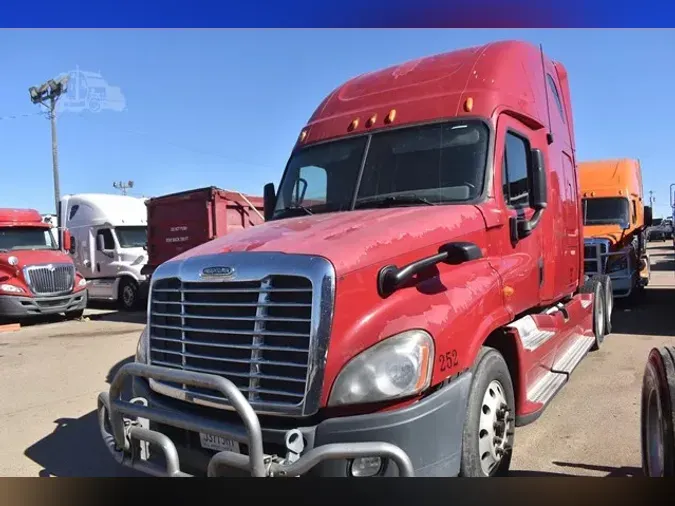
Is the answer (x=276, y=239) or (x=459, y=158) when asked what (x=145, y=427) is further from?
(x=459, y=158)

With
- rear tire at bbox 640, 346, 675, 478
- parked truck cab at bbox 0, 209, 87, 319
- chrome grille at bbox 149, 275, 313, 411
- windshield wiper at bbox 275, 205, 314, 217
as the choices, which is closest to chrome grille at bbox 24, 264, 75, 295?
parked truck cab at bbox 0, 209, 87, 319

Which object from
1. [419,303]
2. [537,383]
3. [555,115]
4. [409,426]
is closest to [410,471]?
[409,426]

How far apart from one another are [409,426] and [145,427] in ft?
5.05

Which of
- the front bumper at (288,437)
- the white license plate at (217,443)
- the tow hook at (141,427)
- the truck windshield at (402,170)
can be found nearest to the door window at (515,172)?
the truck windshield at (402,170)

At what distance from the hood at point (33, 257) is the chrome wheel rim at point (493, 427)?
12.3m

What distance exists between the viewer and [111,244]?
15.2 metres

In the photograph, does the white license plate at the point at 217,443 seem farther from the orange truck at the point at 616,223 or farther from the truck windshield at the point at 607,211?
the truck windshield at the point at 607,211

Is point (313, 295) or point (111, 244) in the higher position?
point (313, 295)

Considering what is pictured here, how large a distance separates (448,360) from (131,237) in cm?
1385

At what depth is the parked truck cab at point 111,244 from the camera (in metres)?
14.9

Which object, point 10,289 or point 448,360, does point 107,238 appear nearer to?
point 10,289

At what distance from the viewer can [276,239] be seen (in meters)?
3.37

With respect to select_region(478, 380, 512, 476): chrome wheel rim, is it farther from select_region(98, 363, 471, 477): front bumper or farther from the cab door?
the cab door

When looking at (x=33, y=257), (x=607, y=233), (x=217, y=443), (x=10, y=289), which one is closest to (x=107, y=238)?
(x=33, y=257)
